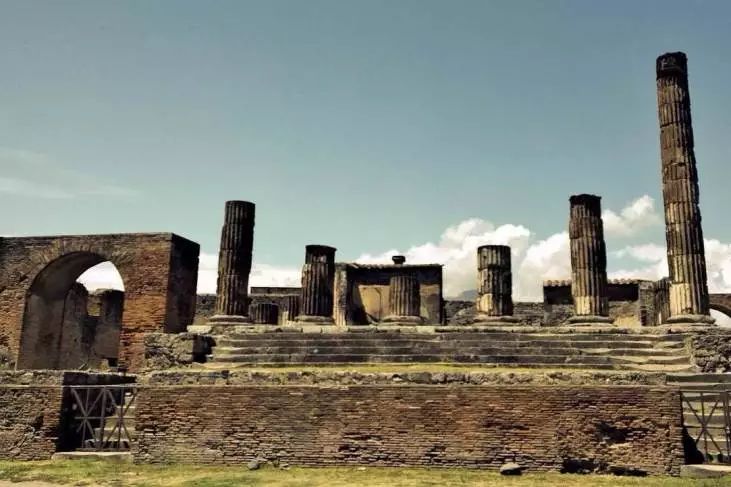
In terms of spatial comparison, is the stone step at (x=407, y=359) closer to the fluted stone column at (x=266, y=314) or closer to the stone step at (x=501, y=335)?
the stone step at (x=501, y=335)

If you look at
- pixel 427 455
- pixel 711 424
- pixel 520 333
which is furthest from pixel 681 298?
pixel 427 455

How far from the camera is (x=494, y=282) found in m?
15.7

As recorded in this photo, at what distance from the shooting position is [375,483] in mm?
7648

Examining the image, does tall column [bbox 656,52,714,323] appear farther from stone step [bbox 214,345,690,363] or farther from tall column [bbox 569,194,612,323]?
stone step [bbox 214,345,690,363]

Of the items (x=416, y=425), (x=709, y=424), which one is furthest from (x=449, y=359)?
(x=709, y=424)

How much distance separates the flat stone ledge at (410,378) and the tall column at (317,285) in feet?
17.9

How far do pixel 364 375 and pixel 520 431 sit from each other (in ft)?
7.67

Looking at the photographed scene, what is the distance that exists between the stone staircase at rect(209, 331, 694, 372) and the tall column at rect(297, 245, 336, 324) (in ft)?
7.95

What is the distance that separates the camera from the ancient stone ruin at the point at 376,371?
28.3 ft

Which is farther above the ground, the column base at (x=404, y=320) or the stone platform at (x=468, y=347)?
the column base at (x=404, y=320)

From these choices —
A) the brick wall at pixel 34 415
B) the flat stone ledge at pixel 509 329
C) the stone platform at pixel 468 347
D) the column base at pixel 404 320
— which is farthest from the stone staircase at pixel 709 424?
the brick wall at pixel 34 415

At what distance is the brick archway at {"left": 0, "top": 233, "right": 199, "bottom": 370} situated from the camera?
1686 cm

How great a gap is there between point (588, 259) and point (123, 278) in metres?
12.1

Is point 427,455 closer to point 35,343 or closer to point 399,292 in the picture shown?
point 399,292
